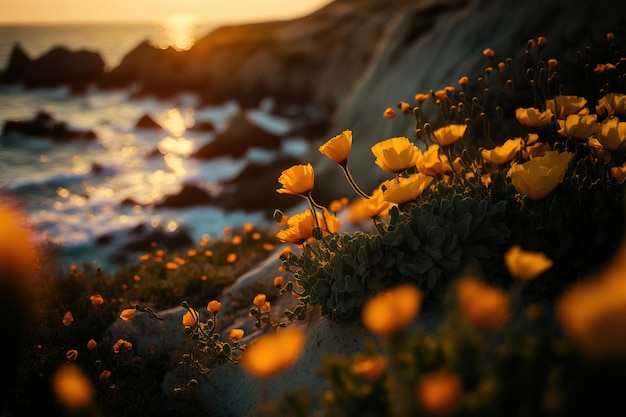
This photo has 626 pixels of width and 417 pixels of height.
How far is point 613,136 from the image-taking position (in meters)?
3.21

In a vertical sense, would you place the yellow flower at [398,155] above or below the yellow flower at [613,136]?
below

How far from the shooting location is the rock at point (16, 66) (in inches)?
1457

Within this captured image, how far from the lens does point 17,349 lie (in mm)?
4676

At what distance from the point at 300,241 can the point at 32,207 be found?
15505 mm

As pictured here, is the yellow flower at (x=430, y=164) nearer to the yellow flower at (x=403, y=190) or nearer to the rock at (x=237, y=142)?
the yellow flower at (x=403, y=190)

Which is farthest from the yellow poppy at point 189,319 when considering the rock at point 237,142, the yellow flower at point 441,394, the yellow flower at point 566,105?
the rock at point 237,142

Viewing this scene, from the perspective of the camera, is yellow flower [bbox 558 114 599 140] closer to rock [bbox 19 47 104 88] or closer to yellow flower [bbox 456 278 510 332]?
yellow flower [bbox 456 278 510 332]

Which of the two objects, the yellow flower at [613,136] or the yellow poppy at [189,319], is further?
the yellow poppy at [189,319]

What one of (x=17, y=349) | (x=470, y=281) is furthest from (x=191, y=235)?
(x=470, y=281)

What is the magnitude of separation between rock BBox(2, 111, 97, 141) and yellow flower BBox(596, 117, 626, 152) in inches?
997

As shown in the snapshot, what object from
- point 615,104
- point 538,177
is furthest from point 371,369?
point 615,104

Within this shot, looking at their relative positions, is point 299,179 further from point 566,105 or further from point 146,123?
point 146,123

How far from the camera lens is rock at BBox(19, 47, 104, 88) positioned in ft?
124

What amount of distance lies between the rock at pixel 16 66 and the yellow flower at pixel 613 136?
41.2 m
